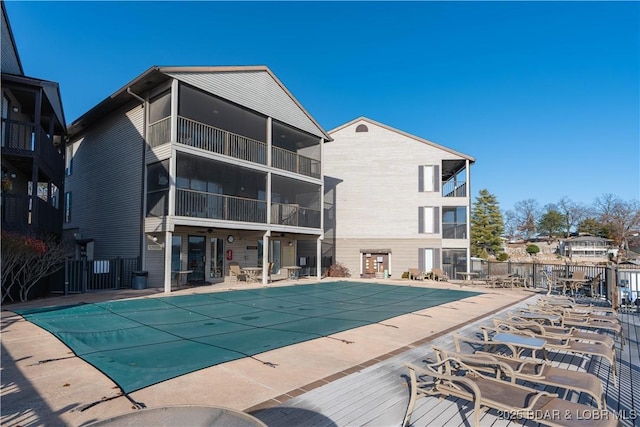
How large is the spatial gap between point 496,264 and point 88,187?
80.1ft

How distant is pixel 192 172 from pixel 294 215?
18.6 ft

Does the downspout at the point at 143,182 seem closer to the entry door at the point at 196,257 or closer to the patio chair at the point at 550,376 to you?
the entry door at the point at 196,257

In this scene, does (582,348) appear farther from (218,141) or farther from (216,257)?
(216,257)

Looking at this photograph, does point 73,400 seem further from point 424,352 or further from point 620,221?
point 620,221

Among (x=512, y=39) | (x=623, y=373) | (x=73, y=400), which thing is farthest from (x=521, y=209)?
(x=73, y=400)

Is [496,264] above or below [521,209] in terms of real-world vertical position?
below

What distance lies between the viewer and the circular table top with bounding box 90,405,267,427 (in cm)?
214

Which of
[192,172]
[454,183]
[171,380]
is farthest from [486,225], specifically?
[171,380]

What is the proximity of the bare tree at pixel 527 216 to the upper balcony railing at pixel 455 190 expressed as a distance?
5182 centimetres

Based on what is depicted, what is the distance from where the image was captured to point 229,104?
630 inches

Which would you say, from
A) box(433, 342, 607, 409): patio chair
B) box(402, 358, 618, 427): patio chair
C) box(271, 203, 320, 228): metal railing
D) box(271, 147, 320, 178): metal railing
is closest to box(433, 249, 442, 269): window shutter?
box(271, 203, 320, 228): metal railing

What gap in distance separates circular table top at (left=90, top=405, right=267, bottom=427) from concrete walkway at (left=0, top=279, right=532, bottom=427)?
165 cm

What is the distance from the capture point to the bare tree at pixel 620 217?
48.0 m

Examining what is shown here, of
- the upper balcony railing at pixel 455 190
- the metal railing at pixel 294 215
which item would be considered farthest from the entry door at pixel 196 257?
the upper balcony railing at pixel 455 190
